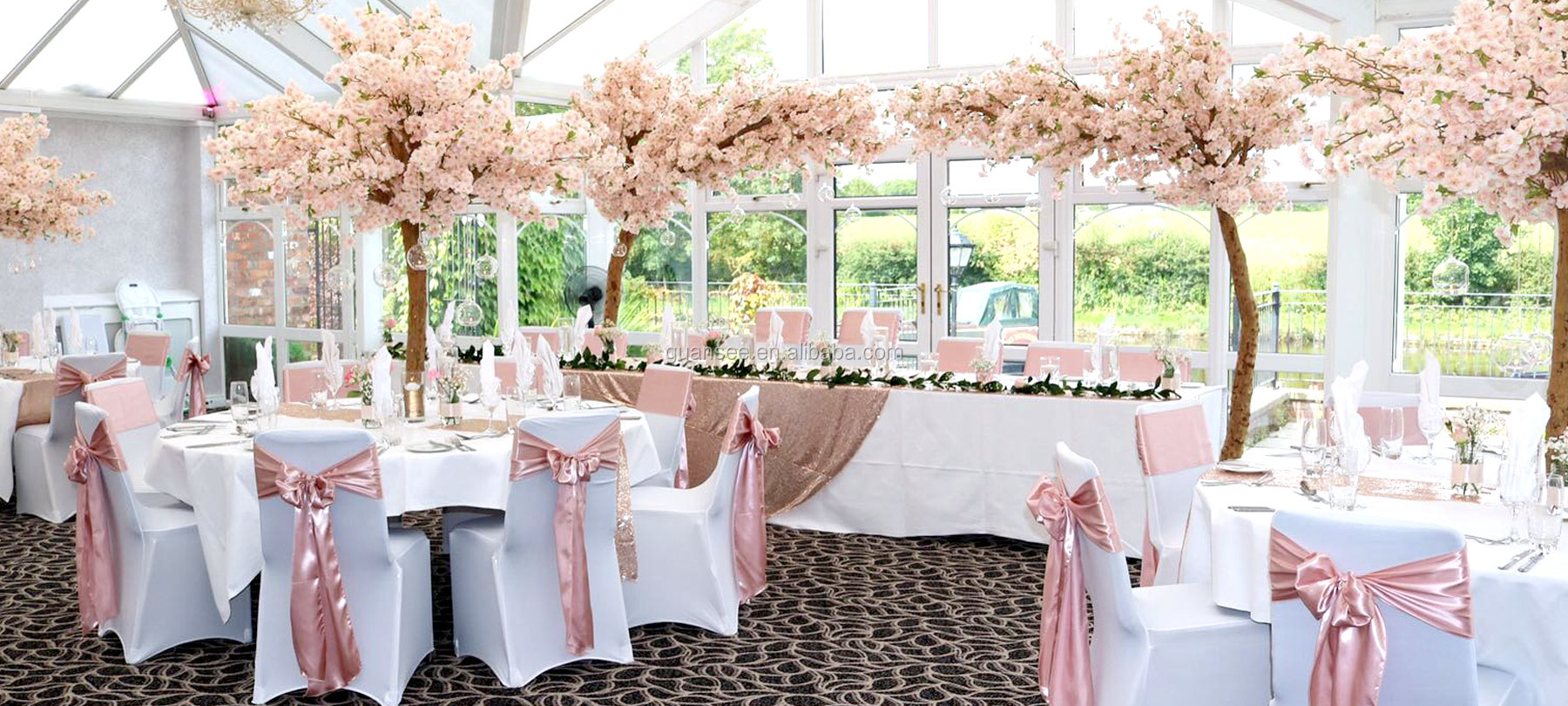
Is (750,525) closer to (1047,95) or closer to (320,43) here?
(1047,95)

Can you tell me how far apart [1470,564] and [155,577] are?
13.9ft

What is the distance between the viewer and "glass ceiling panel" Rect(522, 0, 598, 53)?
10492mm

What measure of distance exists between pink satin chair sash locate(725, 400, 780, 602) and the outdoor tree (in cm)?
229

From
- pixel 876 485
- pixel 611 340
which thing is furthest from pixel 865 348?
pixel 611 340

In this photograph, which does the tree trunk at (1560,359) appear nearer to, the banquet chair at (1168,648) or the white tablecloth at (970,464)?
the banquet chair at (1168,648)

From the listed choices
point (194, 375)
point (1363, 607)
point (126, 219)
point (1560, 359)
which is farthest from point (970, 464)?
point (126, 219)

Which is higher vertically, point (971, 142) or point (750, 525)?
point (971, 142)

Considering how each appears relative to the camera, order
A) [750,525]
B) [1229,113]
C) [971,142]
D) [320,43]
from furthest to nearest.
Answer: [320,43]
[971,142]
[1229,113]
[750,525]

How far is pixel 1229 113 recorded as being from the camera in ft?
19.8

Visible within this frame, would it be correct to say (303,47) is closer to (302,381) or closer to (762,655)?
(302,381)

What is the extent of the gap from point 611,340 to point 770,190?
3.87m

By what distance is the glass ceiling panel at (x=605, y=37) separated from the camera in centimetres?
1094

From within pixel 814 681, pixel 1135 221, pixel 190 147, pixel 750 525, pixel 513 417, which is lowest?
pixel 814 681

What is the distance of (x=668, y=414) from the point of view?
6090mm
